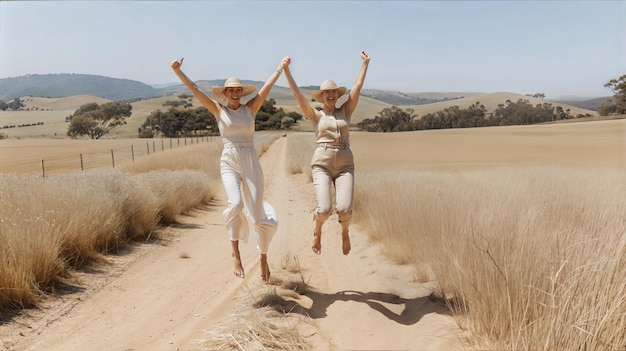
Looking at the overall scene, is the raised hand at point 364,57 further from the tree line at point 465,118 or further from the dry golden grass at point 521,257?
the tree line at point 465,118

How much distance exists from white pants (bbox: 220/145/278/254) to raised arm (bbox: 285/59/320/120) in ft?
2.86

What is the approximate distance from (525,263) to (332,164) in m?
2.60

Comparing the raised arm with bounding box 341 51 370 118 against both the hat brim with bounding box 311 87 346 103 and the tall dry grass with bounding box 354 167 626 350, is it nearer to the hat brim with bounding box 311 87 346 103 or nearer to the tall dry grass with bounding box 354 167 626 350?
the hat brim with bounding box 311 87 346 103

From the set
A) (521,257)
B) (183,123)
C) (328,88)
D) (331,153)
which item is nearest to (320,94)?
(328,88)

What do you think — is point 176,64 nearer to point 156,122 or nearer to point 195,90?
point 195,90

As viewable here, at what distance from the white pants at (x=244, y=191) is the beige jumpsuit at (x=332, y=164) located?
70cm

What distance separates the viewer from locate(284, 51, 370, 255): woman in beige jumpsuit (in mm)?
5984

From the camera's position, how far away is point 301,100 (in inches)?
240

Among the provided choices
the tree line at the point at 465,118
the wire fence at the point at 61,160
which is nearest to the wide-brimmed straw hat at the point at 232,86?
the wire fence at the point at 61,160

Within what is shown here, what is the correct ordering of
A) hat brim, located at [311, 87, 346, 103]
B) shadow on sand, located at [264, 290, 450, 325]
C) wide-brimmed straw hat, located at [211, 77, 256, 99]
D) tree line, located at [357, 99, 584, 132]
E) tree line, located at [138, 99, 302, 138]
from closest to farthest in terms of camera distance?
1. shadow on sand, located at [264, 290, 450, 325]
2. wide-brimmed straw hat, located at [211, 77, 256, 99]
3. hat brim, located at [311, 87, 346, 103]
4. tree line, located at [138, 99, 302, 138]
5. tree line, located at [357, 99, 584, 132]

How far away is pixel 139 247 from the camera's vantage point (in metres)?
8.73

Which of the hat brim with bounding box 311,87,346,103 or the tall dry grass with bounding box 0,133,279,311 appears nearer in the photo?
the tall dry grass with bounding box 0,133,279,311

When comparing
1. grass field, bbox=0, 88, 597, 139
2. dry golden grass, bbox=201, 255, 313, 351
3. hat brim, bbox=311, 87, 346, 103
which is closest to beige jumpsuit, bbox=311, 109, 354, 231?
hat brim, bbox=311, 87, 346, 103

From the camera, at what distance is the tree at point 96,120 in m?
76.2
